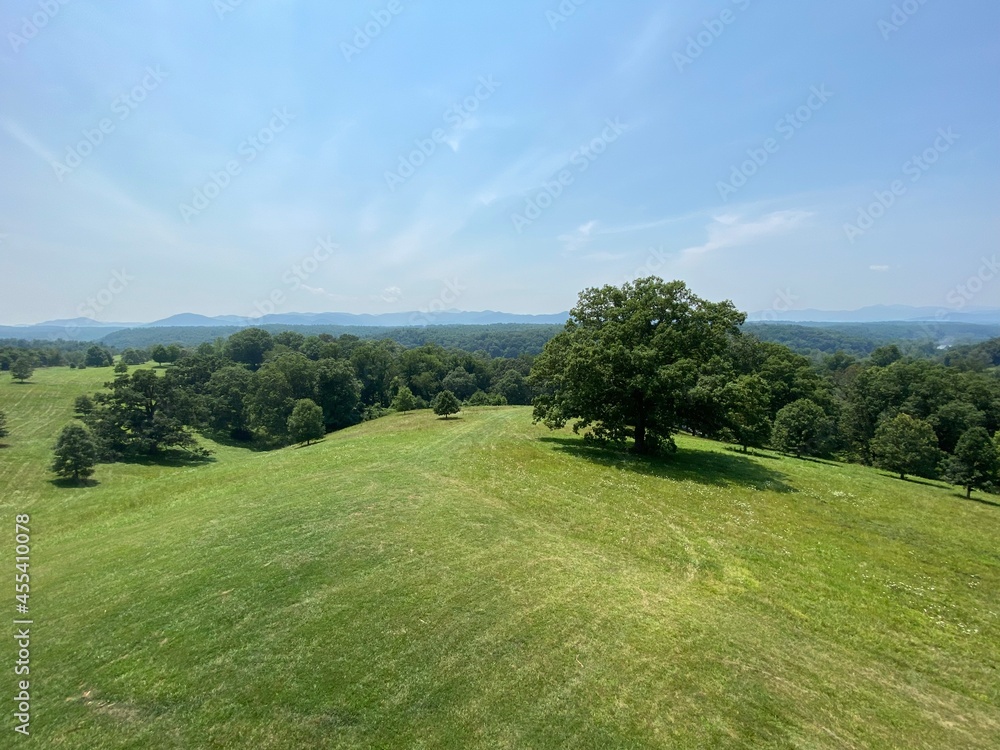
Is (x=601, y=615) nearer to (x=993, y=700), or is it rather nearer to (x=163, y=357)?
(x=993, y=700)

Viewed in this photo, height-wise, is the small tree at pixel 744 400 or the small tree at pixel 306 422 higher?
the small tree at pixel 744 400

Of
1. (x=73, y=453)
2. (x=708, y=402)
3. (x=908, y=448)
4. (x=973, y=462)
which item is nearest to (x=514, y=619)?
(x=708, y=402)

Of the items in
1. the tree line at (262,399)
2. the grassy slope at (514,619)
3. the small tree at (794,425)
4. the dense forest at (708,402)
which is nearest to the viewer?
the grassy slope at (514,619)

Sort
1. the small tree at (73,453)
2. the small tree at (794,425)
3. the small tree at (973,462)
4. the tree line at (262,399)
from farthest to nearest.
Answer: the tree line at (262,399) → the small tree at (73,453) → the small tree at (794,425) → the small tree at (973,462)

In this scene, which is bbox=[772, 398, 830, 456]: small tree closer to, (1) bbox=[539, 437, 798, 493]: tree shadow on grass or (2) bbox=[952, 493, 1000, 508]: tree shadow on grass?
(1) bbox=[539, 437, 798, 493]: tree shadow on grass

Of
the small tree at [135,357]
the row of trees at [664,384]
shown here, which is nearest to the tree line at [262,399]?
the row of trees at [664,384]

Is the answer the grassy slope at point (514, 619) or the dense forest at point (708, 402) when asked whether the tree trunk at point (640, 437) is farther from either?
the grassy slope at point (514, 619)
